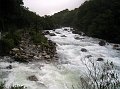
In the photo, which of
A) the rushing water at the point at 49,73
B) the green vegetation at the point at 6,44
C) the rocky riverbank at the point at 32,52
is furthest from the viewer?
the green vegetation at the point at 6,44

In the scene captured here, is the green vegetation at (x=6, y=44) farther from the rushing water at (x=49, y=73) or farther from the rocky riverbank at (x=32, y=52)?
the rushing water at (x=49, y=73)

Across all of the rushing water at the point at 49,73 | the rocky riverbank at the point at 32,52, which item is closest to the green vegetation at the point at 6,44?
the rocky riverbank at the point at 32,52

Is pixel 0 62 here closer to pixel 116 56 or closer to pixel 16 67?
pixel 16 67

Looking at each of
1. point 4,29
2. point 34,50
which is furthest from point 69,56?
point 4,29

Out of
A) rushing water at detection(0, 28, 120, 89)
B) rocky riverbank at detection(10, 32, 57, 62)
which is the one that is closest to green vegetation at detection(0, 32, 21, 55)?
rocky riverbank at detection(10, 32, 57, 62)

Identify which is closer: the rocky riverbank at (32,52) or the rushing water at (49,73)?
the rushing water at (49,73)

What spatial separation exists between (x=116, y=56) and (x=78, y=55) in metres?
4.00

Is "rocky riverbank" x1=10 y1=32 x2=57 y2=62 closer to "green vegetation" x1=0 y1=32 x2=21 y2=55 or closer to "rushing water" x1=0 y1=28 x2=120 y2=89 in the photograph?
"green vegetation" x1=0 y1=32 x2=21 y2=55

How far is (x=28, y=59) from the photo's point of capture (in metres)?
18.8

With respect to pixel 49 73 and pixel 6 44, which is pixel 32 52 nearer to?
pixel 6 44

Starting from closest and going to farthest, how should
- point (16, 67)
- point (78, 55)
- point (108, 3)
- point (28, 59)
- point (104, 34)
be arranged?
point (16, 67), point (28, 59), point (78, 55), point (104, 34), point (108, 3)

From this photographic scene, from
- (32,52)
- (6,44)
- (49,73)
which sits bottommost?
(49,73)

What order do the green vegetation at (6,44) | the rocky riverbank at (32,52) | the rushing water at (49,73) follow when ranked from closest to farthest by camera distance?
the rushing water at (49,73)
the rocky riverbank at (32,52)
the green vegetation at (6,44)

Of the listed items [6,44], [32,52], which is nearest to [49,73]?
[32,52]
